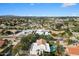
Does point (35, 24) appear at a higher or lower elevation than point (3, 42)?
higher

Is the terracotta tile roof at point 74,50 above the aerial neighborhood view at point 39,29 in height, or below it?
below

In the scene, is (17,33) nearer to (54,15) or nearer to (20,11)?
(20,11)

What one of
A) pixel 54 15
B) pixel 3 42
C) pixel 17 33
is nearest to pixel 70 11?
pixel 54 15

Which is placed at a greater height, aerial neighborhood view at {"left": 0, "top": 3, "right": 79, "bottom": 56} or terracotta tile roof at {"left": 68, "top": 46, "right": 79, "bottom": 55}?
aerial neighborhood view at {"left": 0, "top": 3, "right": 79, "bottom": 56}

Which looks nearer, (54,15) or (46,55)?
(46,55)

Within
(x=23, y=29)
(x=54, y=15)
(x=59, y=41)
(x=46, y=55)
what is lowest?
(x=46, y=55)

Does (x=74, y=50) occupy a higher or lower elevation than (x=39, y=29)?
lower

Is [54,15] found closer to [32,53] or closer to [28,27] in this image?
[28,27]
